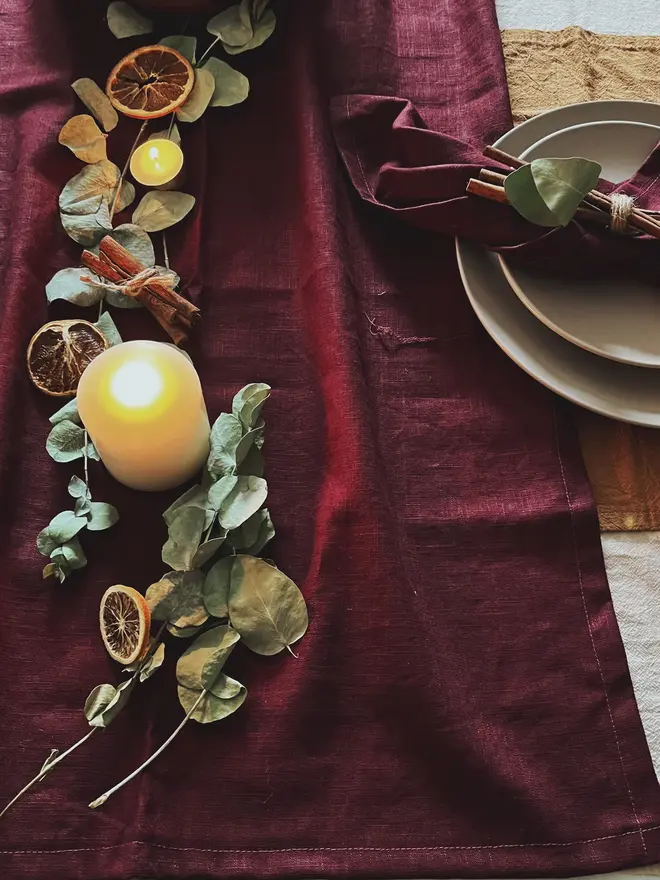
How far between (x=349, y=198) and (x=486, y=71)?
0.55ft

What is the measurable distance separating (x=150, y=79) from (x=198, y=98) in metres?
0.04

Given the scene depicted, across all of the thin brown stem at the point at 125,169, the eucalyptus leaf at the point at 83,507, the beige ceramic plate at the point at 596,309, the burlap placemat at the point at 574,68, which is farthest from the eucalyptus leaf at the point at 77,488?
the burlap placemat at the point at 574,68

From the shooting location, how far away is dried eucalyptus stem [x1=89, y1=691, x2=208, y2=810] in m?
0.45

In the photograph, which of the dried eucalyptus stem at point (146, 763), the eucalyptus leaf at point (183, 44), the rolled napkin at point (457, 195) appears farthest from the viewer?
the eucalyptus leaf at point (183, 44)

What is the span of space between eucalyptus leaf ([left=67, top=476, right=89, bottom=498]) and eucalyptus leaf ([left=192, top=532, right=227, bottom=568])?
0.09 metres

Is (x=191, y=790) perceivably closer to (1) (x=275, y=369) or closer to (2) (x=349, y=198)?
(1) (x=275, y=369)

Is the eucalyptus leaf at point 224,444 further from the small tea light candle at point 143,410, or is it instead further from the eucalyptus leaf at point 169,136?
the eucalyptus leaf at point 169,136

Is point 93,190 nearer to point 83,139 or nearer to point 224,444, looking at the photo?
point 83,139

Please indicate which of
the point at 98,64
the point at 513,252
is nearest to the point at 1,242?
the point at 98,64

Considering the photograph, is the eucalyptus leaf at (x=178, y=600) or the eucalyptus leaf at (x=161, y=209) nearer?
the eucalyptus leaf at (x=178, y=600)

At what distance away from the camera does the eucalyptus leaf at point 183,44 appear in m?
0.66

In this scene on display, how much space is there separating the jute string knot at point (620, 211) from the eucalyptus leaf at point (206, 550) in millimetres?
319

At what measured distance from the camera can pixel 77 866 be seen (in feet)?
1.46

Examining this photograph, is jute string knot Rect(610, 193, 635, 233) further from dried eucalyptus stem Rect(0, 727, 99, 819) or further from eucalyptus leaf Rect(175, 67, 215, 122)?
dried eucalyptus stem Rect(0, 727, 99, 819)
